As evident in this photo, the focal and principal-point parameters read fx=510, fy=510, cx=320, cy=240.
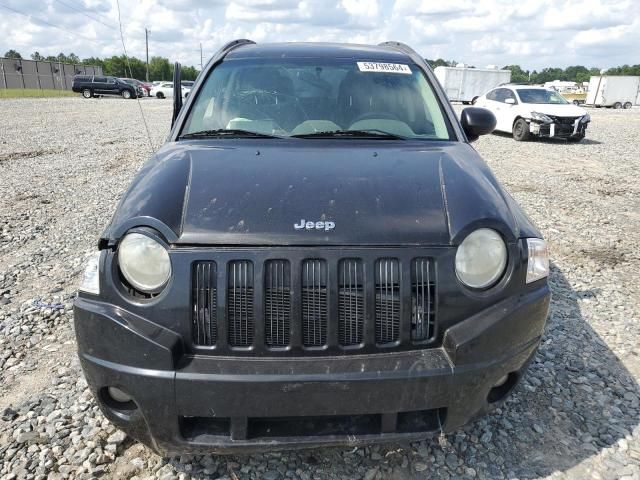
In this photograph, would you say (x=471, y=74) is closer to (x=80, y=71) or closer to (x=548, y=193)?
(x=548, y=193)

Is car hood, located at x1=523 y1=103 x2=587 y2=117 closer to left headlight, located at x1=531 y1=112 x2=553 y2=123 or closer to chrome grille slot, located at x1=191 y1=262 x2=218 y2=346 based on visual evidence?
left headlight, located at x1=531 y1=112 x2=553 y2=123

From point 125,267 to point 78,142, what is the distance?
1384 cm

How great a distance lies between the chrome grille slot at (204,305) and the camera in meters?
1.98

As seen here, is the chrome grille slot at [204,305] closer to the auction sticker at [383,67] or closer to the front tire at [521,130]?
the auction sticker at [383,67]

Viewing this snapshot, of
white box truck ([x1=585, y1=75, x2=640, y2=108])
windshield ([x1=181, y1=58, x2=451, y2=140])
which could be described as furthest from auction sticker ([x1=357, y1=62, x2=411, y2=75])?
white box truck ([x1=585, y1=75, x2=640, y2=108])

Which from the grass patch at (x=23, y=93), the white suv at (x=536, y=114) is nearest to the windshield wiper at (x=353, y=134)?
the white suv at (x=536, y=114)

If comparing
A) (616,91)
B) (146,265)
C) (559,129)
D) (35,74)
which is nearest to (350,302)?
(146,265)

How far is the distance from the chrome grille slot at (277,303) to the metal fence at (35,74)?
54830 millimetres

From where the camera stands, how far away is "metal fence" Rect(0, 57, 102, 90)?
47.6 meters

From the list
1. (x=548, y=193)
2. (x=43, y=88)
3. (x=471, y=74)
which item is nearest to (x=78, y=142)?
(x=548, y=193)

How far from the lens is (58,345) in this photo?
11.5 ft

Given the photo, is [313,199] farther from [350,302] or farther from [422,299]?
[422,299]

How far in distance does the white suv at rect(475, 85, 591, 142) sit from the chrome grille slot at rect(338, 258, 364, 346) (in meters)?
12.8

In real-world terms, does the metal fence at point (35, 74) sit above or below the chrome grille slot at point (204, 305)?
above
